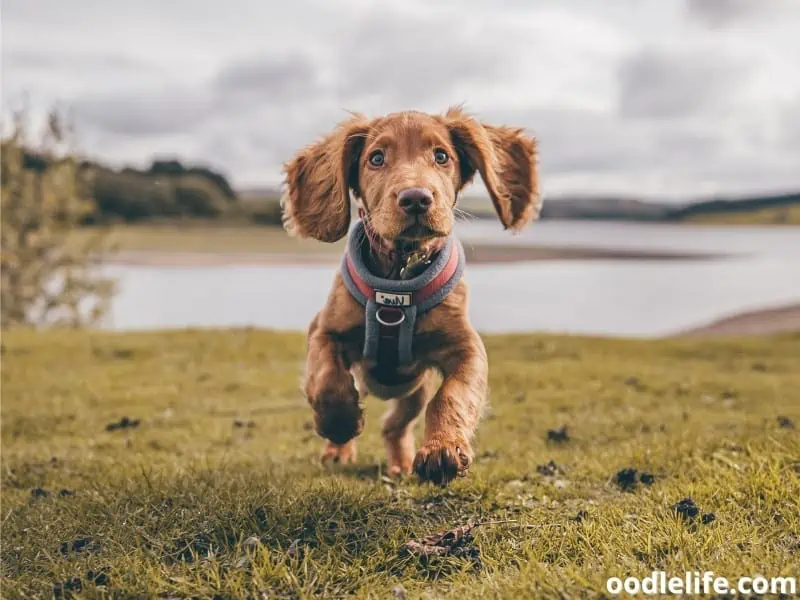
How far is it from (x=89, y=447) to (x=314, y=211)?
16.4ft

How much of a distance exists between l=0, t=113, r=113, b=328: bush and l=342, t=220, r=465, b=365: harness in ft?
103

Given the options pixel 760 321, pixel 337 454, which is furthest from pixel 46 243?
pixel 760 321

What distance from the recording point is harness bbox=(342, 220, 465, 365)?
568 cm

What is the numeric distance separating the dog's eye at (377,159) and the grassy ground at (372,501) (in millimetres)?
2325

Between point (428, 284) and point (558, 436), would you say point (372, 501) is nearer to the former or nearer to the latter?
point (428, 284)

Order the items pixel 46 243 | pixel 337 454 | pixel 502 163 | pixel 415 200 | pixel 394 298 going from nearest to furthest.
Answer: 1. pixel 415 200
2. pixel 394 298
3. pixel 502 163
4. pixel 337 454
5. pixel 46 243

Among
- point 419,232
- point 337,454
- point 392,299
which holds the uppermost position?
point 419,232

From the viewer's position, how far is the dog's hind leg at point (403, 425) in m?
6.96

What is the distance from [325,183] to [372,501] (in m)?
2.48

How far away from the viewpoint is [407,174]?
5297mm

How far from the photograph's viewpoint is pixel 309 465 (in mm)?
7629

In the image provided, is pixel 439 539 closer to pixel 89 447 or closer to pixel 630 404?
pixel 89 447

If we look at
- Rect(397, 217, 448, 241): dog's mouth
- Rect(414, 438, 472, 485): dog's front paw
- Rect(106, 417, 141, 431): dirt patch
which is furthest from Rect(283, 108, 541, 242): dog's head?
Rect(106, 417, 141, 431): dirt patch

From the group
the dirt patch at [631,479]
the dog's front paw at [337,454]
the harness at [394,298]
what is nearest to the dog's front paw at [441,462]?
the harness at [394,298]
